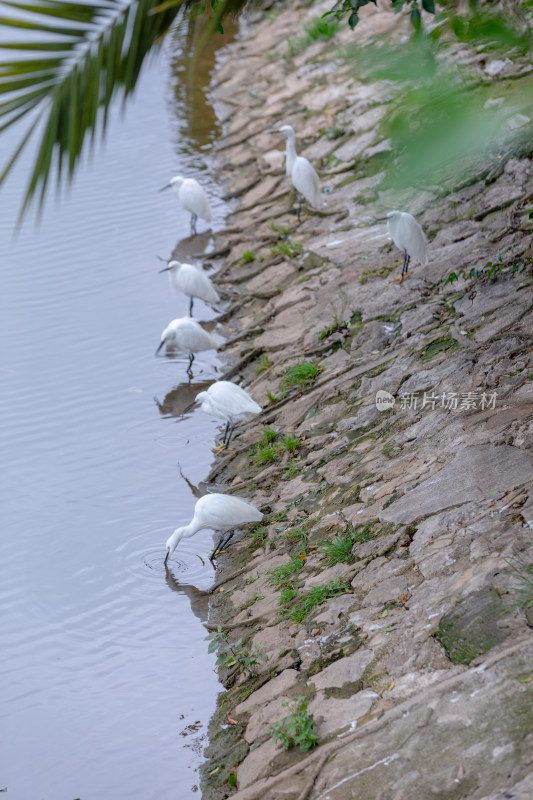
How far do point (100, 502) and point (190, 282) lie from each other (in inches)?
112

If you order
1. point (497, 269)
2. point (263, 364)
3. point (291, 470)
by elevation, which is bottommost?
point (291, 470)

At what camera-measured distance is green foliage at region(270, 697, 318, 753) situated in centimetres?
324

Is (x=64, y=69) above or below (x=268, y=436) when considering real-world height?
above

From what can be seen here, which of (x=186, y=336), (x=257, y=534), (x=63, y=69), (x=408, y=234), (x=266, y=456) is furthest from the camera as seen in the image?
(x=186, y=336)

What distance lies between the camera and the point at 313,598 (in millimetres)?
4129

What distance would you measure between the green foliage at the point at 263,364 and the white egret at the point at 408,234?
4.75ft

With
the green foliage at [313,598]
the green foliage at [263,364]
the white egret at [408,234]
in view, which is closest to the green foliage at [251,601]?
the green foliage at [313,598]

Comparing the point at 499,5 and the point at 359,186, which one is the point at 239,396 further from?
the point at 499,5

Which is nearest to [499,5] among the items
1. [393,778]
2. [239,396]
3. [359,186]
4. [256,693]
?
[393,778]

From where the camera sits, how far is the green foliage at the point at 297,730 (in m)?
3.24

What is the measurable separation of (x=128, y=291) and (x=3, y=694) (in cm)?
525

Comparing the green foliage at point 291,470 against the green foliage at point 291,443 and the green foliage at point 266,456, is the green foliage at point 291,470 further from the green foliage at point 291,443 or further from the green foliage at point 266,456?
the green foliage at point 266,456

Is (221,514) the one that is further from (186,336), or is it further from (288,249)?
(288,249)

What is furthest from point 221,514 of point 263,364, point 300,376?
point 263,364
